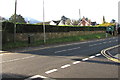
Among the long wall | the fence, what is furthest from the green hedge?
the long wall

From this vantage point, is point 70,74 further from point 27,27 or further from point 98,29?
point 98,29

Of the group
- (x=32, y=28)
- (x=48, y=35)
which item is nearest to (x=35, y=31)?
(x=32, y=28)

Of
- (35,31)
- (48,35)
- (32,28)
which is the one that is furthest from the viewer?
(48,35)

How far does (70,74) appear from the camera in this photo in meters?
7.35

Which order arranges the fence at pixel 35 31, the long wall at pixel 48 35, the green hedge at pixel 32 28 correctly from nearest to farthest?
the fence at pixel 35 31
the green hedge at pixel 32 28
the long wall at pixel 48 35

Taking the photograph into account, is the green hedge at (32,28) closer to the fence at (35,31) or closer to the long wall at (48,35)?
the fence at (35,31)

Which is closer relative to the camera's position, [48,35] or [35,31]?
[35,31]

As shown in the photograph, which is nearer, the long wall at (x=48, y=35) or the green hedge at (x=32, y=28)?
the green hedge at (x=32, y=28)

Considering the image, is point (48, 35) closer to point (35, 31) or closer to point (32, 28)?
point (35, 31)

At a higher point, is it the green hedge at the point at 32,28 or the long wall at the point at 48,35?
the green hedge at the point at 32,28

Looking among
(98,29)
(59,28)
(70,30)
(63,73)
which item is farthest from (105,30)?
(63,73)

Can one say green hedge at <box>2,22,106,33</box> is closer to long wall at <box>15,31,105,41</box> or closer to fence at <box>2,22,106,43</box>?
fence at <box>2,22,106,43</box>

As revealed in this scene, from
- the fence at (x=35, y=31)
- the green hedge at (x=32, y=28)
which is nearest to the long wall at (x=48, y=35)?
the fence at (x=35, y=31)

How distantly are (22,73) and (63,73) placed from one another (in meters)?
1.96
